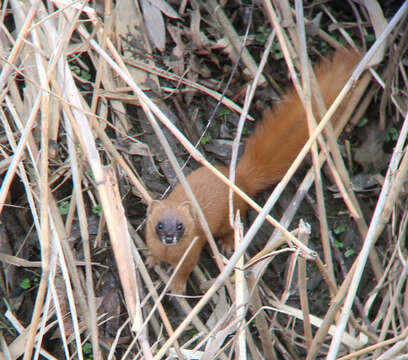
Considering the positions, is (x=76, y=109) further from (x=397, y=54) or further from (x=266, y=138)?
(x=397, y=54)

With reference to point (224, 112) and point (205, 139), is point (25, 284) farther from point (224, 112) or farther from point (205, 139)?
point (224, 112)

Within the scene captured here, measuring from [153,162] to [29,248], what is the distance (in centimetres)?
82

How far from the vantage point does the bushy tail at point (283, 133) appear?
3.04 meters

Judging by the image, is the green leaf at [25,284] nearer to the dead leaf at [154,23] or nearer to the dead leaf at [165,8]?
the dead leaf at [154,23]

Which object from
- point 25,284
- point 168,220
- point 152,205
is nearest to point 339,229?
point 168,220

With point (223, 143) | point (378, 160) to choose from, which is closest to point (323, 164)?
point (378, 160)

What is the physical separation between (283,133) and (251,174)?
1.03ft

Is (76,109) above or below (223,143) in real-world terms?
above

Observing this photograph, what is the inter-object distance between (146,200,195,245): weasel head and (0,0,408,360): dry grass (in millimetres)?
115

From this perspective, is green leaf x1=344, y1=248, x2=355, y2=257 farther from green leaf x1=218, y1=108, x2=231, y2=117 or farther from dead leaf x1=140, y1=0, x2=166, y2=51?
dead leaf x1=140, y1=0, x2=166, y2=51

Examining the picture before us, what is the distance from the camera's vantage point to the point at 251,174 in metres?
3.21

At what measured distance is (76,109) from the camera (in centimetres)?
226

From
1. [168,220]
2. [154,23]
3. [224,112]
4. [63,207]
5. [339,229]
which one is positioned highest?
[154,23]

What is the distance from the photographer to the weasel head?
298 cm
